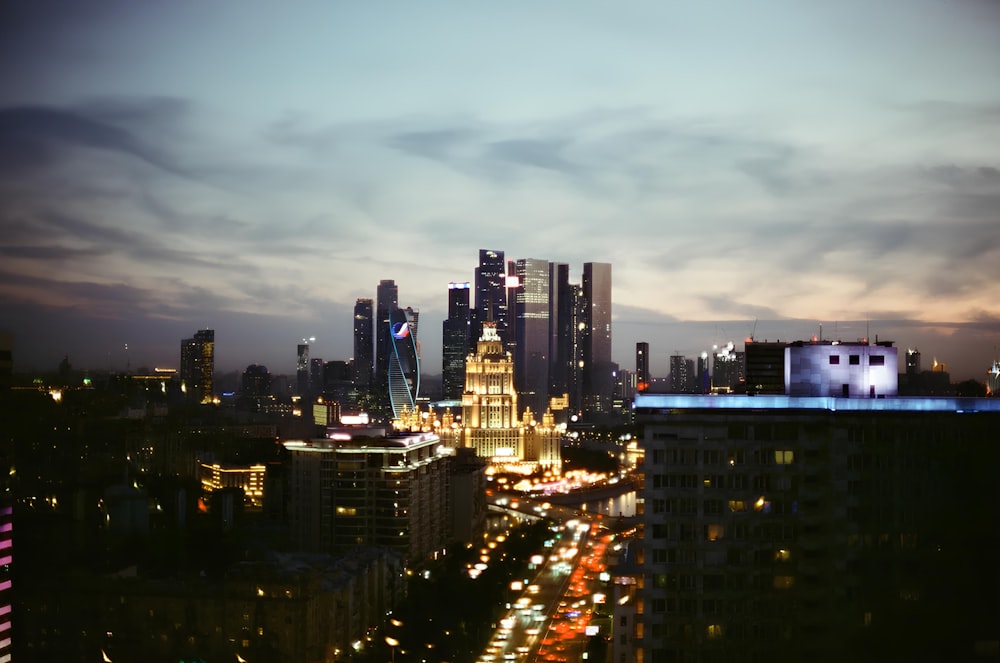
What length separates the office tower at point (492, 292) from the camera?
6400 centimetres

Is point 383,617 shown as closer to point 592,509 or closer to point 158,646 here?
point 158,646

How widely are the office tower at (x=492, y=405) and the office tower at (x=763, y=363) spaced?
116ft

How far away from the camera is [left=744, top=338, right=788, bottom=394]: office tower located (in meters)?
16.1

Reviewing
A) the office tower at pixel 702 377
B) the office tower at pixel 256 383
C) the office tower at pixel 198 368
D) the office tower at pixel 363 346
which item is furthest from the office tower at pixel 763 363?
the office tower at pixel 363 346

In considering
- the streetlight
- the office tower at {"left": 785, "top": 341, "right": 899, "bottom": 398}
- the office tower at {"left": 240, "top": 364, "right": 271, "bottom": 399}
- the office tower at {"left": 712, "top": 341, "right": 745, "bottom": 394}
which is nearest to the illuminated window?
the office tower at {"left": 785, "top": 341, "right": 899, "bottom": 398}

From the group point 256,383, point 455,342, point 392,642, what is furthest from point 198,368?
point 455,342

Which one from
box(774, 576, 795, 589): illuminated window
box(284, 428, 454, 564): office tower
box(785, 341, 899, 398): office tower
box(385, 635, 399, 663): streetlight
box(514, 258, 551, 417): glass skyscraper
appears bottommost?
box(385, 635, 399, 663): streetlight

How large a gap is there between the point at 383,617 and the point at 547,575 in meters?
7.07

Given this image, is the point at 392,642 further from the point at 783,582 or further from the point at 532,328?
the point at 532,328

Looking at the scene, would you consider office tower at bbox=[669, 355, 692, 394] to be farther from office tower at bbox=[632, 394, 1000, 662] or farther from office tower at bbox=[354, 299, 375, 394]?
office tower at bbox=[354, 299, 375, 394]

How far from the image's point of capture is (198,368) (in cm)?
3653

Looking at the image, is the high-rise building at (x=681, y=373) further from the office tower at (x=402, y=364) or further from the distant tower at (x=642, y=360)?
the office tower at (x=402, y=364)

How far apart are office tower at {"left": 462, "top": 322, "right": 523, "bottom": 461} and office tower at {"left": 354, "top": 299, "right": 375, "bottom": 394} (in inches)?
320

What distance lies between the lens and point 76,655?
1401cm
